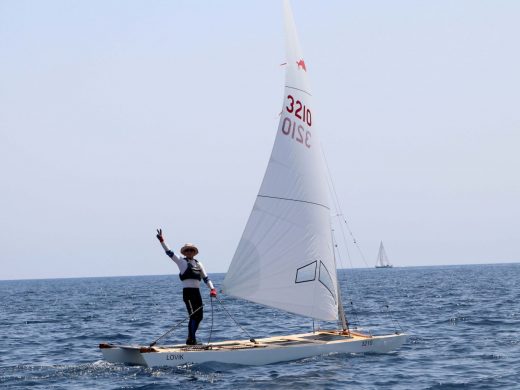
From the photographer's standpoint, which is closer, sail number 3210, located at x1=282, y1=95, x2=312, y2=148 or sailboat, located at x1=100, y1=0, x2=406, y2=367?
sailboat, located at x1=100, y1=0, x2=406, y2=367

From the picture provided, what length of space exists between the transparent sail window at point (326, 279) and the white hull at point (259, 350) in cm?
122

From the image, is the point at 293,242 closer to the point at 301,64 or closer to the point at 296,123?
the point at 296,123

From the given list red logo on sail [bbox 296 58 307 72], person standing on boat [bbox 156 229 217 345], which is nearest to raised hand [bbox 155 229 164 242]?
person standing on boat [bbox 156 229 217 345]

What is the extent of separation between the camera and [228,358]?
17875 millimetres

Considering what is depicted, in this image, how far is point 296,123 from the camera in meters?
19.5

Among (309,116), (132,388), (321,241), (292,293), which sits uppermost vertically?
(309,116)

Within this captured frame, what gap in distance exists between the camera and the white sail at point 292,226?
62.4ft

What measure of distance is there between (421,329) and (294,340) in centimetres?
847

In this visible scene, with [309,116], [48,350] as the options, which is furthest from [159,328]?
[309,116]

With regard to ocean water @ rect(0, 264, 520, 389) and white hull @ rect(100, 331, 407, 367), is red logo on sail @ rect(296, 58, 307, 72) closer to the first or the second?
white hull @ rect(100, 331, 407, 367)

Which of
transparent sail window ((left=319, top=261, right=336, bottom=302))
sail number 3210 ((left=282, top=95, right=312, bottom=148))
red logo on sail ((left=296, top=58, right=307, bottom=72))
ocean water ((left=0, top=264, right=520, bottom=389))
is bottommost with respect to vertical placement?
ocean water ((left=0, top=264, right=520, bottom=389))

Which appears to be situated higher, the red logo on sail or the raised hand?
the red logo on sail

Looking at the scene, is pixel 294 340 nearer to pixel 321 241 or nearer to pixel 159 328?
pixel 321 241

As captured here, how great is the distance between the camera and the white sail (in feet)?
62.4
